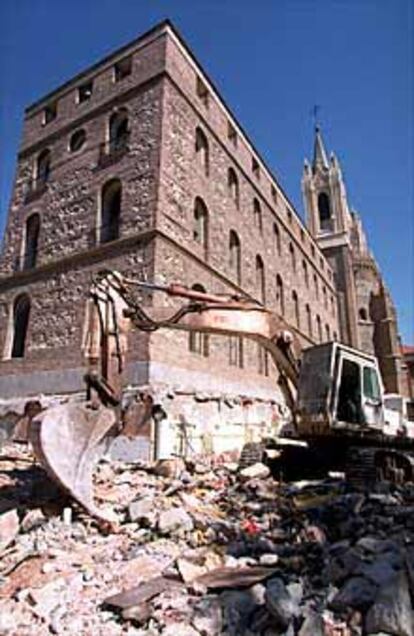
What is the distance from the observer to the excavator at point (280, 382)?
5.61m

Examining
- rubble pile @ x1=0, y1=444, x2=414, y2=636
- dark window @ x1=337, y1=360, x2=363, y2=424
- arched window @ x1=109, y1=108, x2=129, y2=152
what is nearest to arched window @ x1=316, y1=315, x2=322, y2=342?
arched window @ x1=109, y1=108, x2=129, y2=152

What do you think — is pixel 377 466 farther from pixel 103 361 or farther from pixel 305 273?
pixel 305 273

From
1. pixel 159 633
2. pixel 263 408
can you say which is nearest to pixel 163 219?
pixel 263 408

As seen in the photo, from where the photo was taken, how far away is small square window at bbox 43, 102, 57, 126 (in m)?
19.5

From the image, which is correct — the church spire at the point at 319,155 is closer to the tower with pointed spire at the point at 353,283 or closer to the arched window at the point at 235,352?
the tower with pointed spire at the point at 353,283

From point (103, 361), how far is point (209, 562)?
2611 mm

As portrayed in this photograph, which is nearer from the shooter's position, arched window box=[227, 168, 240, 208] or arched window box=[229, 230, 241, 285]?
arched window box=[229, 230, 241, 285]

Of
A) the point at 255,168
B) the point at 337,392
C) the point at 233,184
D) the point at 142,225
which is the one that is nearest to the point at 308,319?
the point at 255,168

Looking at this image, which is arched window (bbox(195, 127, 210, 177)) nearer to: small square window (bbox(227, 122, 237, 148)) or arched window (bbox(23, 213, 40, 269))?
small square window (bbox(227, 122, 237, 148))

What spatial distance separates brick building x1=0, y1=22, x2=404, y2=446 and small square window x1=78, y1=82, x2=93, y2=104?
0.06 m

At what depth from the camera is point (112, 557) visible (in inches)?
192

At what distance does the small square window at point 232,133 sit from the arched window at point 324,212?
2932 cm

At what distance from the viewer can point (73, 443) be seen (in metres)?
5.58

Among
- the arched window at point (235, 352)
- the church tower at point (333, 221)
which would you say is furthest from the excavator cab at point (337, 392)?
the church tower at point (333, 221)
